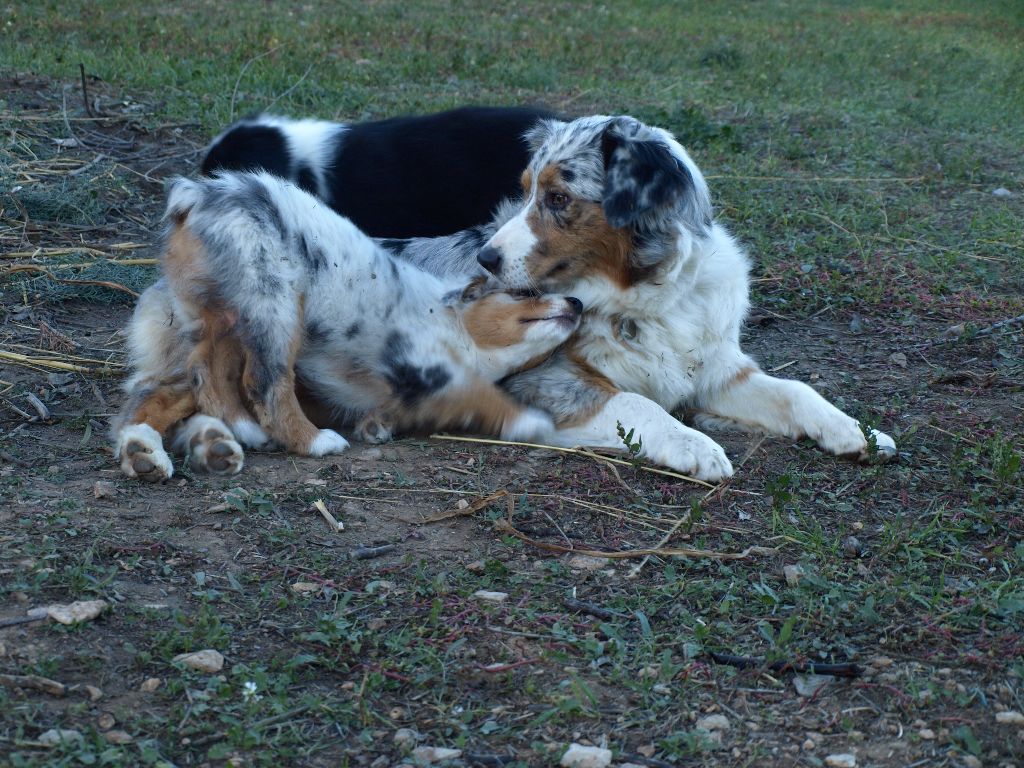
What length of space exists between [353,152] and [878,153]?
14.8ft

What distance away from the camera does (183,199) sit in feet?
13.8

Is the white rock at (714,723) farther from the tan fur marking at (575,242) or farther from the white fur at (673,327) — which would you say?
the tan fur marking at (575,242)

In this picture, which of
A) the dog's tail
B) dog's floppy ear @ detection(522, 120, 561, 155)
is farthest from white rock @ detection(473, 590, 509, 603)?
dog's floppy ear @ detection(522, 120, 561, 155)

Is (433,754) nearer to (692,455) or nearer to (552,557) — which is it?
(552,557)

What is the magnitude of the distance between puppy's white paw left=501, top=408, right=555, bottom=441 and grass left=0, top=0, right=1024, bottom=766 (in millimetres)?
136

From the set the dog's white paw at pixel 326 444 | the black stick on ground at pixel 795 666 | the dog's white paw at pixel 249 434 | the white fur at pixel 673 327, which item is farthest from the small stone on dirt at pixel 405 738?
the white fur at pixel 673 327

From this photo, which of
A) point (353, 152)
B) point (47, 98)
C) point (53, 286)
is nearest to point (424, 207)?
point (353, 152)

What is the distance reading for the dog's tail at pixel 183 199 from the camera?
4.18 meters

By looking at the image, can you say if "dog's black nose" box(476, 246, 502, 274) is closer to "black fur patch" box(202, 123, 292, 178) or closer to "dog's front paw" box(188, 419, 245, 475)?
"dog's front paw" box(188, 419, 245, 475)

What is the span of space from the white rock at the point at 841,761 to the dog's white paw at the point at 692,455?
1545 millimetres

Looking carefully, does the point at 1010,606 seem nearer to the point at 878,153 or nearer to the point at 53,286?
the point at 53,286

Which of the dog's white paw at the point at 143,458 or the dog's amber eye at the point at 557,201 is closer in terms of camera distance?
the dog's white paw at the point at 143,458

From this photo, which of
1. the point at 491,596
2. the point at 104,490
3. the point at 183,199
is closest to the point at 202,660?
the point at 491,596

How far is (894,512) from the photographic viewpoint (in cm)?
371
